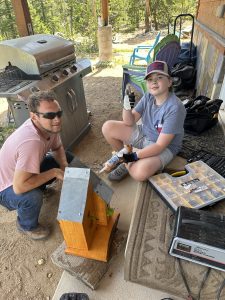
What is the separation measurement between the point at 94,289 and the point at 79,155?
1.79 meters

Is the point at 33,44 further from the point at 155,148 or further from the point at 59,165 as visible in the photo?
the point at 155,148

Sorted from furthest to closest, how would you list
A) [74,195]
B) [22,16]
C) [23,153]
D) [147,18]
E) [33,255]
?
[147,18] → [22,16] → [33,255] → [23,153] → [74,195]

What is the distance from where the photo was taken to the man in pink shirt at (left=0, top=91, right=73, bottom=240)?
1560 mm

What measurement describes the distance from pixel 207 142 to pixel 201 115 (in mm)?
301

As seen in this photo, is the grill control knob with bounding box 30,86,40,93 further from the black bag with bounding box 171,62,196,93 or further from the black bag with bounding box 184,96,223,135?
the black bag with bounding box 171,62,196,93

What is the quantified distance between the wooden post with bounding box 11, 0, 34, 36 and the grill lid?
24.4 inches

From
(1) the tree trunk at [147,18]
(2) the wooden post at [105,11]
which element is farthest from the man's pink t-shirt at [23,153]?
(1) the tree trunk at [147,18]

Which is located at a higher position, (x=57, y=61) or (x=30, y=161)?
(x=57, y=61)

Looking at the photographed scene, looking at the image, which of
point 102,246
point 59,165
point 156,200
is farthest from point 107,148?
point 102,246

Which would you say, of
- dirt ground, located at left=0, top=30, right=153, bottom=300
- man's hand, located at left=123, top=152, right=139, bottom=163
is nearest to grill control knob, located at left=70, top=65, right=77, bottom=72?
dirt ground, located at left=0, top=30, right=153, bottom=300

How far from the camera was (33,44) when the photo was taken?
8.11 feet

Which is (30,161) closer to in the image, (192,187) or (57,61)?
(192,187)

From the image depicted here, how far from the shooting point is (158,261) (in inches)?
50.4

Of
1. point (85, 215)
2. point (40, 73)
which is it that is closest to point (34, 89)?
point (40, 73)
